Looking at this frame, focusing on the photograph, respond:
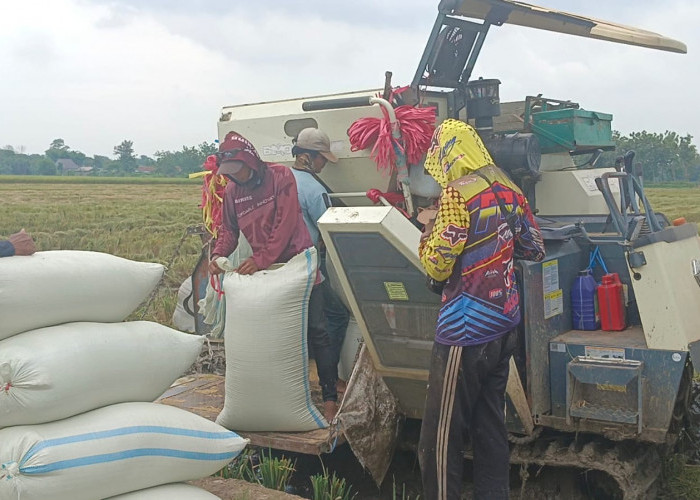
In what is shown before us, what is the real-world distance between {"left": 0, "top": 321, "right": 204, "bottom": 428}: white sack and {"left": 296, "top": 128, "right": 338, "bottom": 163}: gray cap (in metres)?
1.60

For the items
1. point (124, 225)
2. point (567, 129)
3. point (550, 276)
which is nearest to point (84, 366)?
point (550, 276)

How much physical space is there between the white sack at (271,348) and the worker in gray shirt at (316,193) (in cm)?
52

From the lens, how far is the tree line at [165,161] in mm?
57875

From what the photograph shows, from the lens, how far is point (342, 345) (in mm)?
5062

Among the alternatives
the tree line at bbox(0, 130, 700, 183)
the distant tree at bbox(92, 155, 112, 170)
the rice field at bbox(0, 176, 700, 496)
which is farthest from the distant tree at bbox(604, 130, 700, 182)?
the distant tree at bbox(92, 155, 112, 170)

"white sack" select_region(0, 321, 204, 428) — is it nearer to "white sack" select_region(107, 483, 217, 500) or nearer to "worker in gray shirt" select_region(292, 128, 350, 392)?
"white sack" select_region(107, 483, 217, 500)

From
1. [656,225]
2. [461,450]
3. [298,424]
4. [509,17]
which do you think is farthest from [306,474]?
[509,17]

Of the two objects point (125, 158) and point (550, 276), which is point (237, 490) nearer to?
point (550, 276)

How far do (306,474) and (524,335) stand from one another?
1666 mm

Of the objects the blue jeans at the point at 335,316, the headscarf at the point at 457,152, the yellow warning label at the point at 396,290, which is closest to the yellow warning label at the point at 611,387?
the yellow warning label at the point at 396,290

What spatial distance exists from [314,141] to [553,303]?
5.88 feet

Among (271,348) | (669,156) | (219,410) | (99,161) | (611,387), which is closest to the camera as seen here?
(611,387)

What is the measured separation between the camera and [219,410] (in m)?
4.83

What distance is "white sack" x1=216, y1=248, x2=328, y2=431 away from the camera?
14.0 feet
